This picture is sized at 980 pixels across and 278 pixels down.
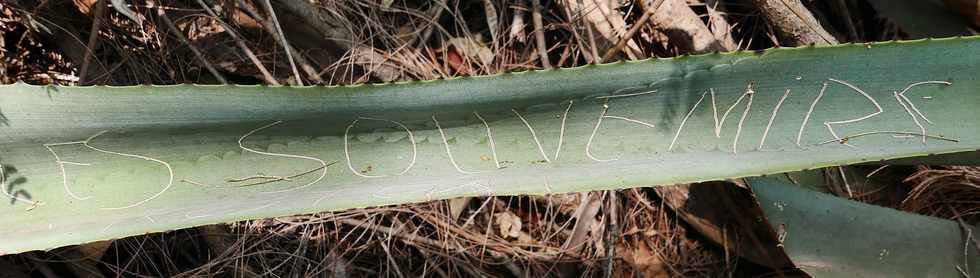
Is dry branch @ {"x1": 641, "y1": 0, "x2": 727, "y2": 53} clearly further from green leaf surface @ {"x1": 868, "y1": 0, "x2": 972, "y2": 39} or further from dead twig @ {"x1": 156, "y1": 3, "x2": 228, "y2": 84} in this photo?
dead twig @ {"x1": 156, "y1": 3, "x2": 228, "y2": 84}

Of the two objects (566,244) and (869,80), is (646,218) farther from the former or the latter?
(869,80)

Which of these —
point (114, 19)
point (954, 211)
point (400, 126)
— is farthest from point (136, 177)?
point (954, 211)

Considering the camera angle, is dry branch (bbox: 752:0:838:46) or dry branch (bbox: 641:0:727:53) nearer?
dry branch (bbox: 752:0:838:46)

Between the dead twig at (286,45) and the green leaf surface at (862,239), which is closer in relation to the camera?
the green leaf surface at (862,239)

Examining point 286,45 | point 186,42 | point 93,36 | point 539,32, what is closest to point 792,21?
point 539,32

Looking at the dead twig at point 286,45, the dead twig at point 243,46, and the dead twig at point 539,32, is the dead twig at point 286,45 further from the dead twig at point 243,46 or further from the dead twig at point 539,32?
the dead twig at point 539,32

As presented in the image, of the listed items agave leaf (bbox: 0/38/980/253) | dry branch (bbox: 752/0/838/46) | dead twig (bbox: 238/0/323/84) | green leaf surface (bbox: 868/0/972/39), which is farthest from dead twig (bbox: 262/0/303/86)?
green leaf surface (bbox: 868/0/972/39)

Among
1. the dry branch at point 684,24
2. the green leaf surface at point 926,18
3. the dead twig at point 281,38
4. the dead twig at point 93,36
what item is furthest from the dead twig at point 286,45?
the green leaf surface at point 926,18
